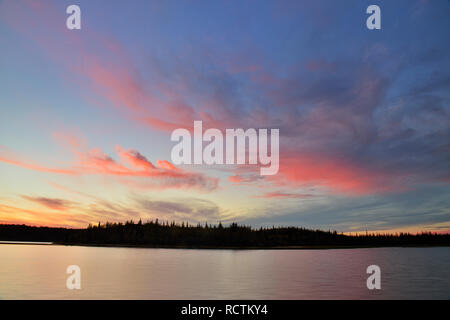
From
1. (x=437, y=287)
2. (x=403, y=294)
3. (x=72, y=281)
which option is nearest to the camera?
(x=403, y=294)

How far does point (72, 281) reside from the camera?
205 feet

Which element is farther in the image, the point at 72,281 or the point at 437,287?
the point at 437,287

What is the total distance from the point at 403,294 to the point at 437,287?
15.7 m

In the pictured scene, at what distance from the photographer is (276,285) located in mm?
63250
